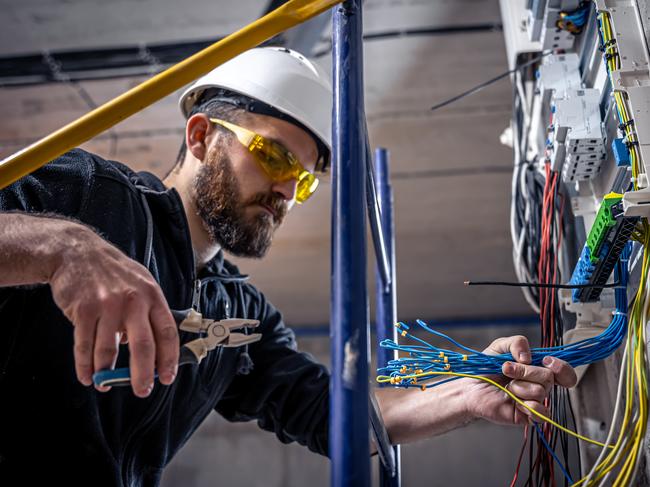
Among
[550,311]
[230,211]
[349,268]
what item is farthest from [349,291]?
[230,211]

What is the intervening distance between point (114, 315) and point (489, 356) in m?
0.68

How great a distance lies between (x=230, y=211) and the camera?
6.07ft

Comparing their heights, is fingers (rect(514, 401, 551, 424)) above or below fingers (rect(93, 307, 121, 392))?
below

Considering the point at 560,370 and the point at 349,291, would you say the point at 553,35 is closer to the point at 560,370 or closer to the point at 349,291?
the point at 560,370

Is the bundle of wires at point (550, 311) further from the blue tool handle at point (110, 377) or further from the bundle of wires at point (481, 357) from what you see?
the blue tool handle at point (110, 377)

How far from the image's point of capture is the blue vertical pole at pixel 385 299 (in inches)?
63.5

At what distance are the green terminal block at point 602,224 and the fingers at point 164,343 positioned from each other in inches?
28.3

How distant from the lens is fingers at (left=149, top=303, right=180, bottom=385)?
2.82 ft

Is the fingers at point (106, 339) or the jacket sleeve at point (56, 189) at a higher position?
the jacket sleeve at point (56, 189)

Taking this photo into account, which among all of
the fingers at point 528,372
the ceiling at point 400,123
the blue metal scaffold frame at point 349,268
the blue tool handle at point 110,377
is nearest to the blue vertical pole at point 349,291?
the blue metal scaffold frame at point 349,268

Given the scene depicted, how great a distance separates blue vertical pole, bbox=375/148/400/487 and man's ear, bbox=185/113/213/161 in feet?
1.64

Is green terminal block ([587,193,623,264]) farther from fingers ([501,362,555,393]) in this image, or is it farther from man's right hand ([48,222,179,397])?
man's right hand ([48,222,179,397])

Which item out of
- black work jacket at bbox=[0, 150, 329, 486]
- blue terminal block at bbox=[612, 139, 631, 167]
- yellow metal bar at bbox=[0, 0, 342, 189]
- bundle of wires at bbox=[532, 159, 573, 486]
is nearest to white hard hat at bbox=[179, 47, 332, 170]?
black work jacket at bbox=[0, 150, 329, 486]

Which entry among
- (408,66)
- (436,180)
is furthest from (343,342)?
(436,180)
